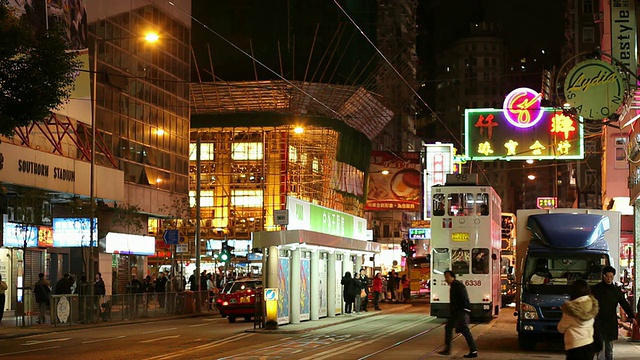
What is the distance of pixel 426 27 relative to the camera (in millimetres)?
167250

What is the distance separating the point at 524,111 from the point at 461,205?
569 cm

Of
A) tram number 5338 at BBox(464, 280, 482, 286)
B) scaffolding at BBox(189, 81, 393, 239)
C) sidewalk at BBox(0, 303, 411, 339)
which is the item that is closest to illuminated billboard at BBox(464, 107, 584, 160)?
tram number 5338 at BBox(464, 280, 482, 286)

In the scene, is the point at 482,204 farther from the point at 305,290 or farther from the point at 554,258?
the point at 554,258

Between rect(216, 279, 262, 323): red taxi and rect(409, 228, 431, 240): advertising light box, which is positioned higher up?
rect(409, 228, 431, 240): advertising light box

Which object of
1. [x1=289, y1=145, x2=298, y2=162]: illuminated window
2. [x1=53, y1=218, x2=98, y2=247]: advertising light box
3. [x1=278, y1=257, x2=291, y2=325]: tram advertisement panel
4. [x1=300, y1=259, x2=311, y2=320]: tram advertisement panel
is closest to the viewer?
[x1=278, y1=257, x2=291, y2=325]: tram advertisement panel

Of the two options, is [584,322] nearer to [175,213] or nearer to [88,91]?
[88,91]

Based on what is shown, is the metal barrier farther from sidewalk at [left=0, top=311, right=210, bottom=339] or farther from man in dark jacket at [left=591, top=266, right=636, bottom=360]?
man in dark jacket at [left=591, top=266, right=636, bottom=360]

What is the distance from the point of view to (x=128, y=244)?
49094 millimetres

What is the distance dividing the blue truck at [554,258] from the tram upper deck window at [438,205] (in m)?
10.3

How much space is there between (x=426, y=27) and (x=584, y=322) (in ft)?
515

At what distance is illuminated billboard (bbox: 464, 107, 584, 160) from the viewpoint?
3862 cm

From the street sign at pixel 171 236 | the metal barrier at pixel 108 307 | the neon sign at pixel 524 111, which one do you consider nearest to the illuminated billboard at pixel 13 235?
the metal barrier at pixel 108 307

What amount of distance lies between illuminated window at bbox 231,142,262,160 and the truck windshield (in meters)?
59.1

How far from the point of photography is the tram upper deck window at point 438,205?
3575 centimetres
